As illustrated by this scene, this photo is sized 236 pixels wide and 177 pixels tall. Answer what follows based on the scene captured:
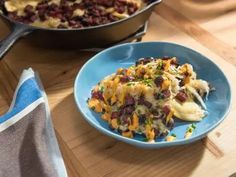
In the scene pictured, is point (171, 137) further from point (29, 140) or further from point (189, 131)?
point (29, 140)

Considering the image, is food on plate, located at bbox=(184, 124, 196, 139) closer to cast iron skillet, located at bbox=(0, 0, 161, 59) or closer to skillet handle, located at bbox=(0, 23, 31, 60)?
cast iron skillet, located at bbox=(0, 0, 161, 59)

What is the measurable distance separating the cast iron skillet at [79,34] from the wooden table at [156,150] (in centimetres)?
8

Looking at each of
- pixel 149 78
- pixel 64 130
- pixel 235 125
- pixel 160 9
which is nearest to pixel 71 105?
pixel 64 130

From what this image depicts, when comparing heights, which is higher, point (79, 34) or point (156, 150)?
point (79, 34)

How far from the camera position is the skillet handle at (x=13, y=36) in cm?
87

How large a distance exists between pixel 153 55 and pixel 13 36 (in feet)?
1.02

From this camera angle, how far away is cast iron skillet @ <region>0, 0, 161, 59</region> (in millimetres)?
905

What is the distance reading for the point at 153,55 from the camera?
38.1 inches

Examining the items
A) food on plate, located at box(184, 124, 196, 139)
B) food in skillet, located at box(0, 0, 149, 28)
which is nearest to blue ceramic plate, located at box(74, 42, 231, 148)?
food on plate, located at box(184, 124, 196, 139)

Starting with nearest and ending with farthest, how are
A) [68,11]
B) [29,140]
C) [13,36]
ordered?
[29,140] → [13,36] → [68,11]

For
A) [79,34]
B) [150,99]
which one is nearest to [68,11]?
[79,34]

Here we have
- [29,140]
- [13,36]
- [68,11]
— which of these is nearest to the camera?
[29,140]

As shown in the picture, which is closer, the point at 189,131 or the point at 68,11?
the point at 189,131

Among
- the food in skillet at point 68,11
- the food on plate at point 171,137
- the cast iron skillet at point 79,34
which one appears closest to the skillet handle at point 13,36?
the cast iron skillet at point 79,34
